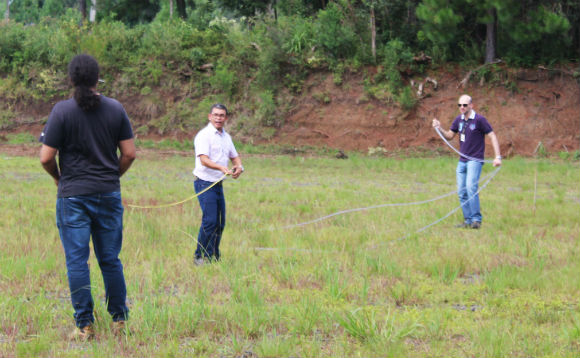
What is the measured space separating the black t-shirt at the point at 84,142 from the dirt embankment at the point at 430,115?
2078 cm

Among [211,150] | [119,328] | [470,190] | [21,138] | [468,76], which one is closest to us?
[119,328]

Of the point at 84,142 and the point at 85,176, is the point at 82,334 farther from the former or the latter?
the point at 84,142

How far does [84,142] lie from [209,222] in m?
2.67

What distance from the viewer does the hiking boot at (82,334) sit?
14.8ft

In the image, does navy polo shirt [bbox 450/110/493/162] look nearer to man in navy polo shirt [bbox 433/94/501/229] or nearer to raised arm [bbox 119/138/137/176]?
man in navy polo shirt [bbox 433/94/501/229]

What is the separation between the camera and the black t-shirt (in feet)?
14.3

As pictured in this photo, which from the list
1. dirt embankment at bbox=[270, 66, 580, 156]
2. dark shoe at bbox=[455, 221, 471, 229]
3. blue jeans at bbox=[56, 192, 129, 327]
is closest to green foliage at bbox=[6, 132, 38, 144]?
dirt embankment at bbox=[270, 66, 580, 156]

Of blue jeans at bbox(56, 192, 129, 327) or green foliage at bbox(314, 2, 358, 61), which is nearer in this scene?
blue jeans at bbox(56, 192, 129, 327)

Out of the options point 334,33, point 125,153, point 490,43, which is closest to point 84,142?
point 125,153

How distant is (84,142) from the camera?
174 inches

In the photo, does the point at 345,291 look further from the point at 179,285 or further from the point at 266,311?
the point at 179,285

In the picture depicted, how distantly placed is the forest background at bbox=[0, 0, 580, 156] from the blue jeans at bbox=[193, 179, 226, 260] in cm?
1732

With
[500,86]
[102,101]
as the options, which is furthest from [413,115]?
[102,101]

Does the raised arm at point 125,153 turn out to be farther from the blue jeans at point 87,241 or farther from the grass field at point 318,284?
the grass field at point 318,284
